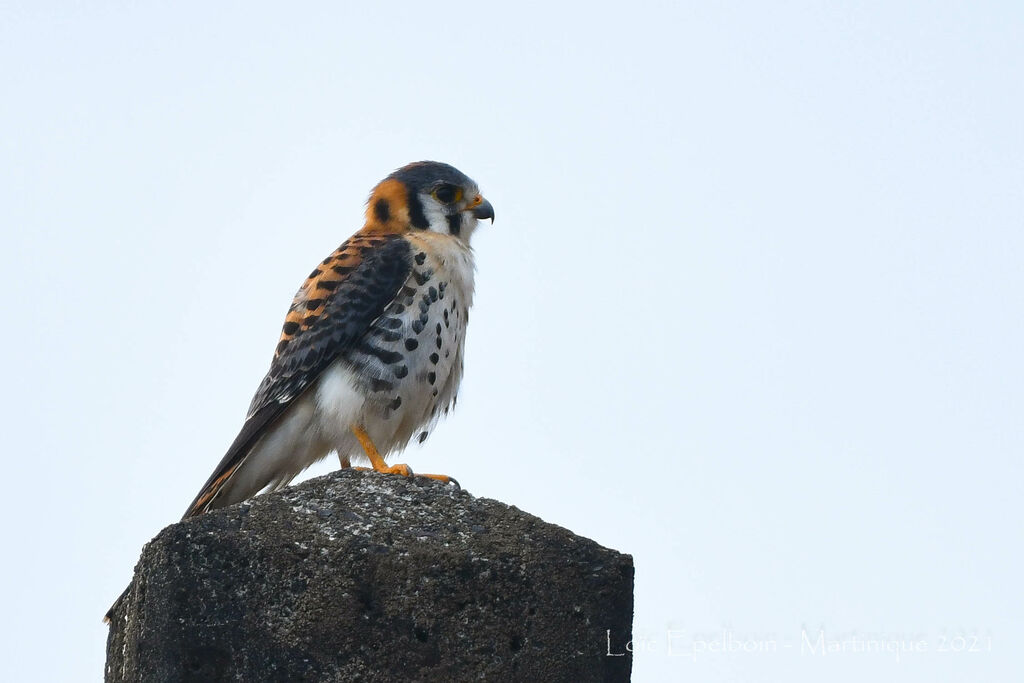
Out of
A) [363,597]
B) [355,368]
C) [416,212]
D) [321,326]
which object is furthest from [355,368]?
[363,597]

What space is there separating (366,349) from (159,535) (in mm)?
1956

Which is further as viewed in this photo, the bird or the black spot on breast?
the black spot on breast

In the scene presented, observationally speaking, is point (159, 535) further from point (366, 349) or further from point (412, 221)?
point (412, 221)

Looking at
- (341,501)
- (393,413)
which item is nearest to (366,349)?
(393,413)

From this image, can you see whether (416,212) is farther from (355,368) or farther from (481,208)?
(355,368)

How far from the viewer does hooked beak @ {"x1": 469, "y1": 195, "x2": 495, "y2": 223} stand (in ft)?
18.1

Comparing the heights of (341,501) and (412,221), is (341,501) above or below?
below

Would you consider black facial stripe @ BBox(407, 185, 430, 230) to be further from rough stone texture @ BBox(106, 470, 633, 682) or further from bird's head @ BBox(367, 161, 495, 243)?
rough stone texture @ BBox(106, 470, 633, 682)

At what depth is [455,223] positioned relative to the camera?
545cm

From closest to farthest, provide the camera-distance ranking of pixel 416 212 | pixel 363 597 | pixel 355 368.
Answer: pixel 363 597, pixel 355 368, pixel 416 212

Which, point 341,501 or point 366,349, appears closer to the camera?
point 341,501

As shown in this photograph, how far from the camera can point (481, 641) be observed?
9.01 ft

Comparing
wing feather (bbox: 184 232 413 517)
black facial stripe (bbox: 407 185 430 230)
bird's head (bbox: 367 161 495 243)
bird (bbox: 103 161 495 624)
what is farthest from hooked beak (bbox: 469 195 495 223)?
wing feather (bbox: 184 232 413 517)

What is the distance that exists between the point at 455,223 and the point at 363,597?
115 inches
